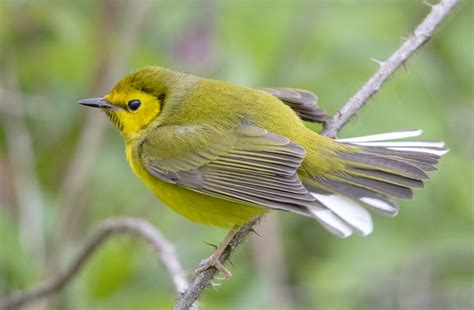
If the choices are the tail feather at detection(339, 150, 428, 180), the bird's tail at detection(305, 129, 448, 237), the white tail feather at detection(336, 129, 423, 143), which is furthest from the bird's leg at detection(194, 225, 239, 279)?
the white tail feather at detection(336, 129, 423, 143)

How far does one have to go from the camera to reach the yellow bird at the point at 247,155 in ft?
12.8

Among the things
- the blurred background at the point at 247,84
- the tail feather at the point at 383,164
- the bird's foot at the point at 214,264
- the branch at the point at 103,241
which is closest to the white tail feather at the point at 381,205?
the tail feather at the point at 383,164

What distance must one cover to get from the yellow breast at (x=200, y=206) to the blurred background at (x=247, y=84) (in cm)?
74

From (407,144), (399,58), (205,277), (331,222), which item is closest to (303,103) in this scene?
(407,144)

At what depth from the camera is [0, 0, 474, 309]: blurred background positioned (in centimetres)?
516

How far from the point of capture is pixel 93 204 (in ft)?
19.5

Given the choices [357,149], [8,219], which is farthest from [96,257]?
[357,149]

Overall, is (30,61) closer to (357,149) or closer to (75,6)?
(75,6)

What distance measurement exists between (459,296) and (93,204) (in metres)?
2.24

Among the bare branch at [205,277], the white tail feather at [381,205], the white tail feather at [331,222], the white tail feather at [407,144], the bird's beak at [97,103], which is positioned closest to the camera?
the bare branch at [205,277]

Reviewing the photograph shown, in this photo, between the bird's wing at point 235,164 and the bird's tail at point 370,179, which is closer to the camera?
the bird's tail at point 370,179

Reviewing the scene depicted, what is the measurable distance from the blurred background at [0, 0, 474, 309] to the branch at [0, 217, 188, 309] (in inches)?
26.1

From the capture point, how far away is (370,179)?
13.3 feet

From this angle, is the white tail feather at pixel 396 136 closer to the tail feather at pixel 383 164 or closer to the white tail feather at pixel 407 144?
the white tail feather at pixel 407 144
